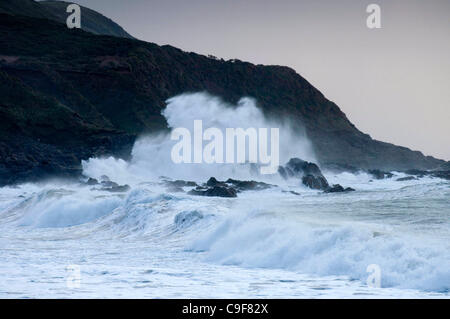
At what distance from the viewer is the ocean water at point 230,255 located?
868cm

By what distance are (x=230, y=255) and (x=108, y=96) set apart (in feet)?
199

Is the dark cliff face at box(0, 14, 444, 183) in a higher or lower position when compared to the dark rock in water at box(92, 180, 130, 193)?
higher

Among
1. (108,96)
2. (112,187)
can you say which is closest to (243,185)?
(112,187)

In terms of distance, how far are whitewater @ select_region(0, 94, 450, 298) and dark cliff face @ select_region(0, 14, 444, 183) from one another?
24637 millimetres

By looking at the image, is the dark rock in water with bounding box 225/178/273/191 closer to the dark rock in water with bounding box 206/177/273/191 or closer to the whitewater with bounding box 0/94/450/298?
the dark rock in water with bounding box 206/177/273/191

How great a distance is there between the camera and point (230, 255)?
488 inches

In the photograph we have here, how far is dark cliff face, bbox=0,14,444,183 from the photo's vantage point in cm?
5156

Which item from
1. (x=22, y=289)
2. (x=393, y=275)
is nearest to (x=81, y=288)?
(x=22, y=289)

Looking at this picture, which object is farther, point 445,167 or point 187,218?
point 445,167

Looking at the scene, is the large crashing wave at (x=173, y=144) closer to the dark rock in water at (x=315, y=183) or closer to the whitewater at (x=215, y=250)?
the dark rock in water at (x=315, y=183)

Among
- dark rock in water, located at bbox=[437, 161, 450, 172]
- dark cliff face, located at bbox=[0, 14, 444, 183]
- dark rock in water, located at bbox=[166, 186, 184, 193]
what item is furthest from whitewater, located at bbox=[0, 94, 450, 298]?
dark rock in water, located at bbox=[437, 161, 450, 172]

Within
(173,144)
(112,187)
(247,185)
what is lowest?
(112,187)

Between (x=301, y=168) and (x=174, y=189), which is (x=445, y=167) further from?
(x=174, y=189)
